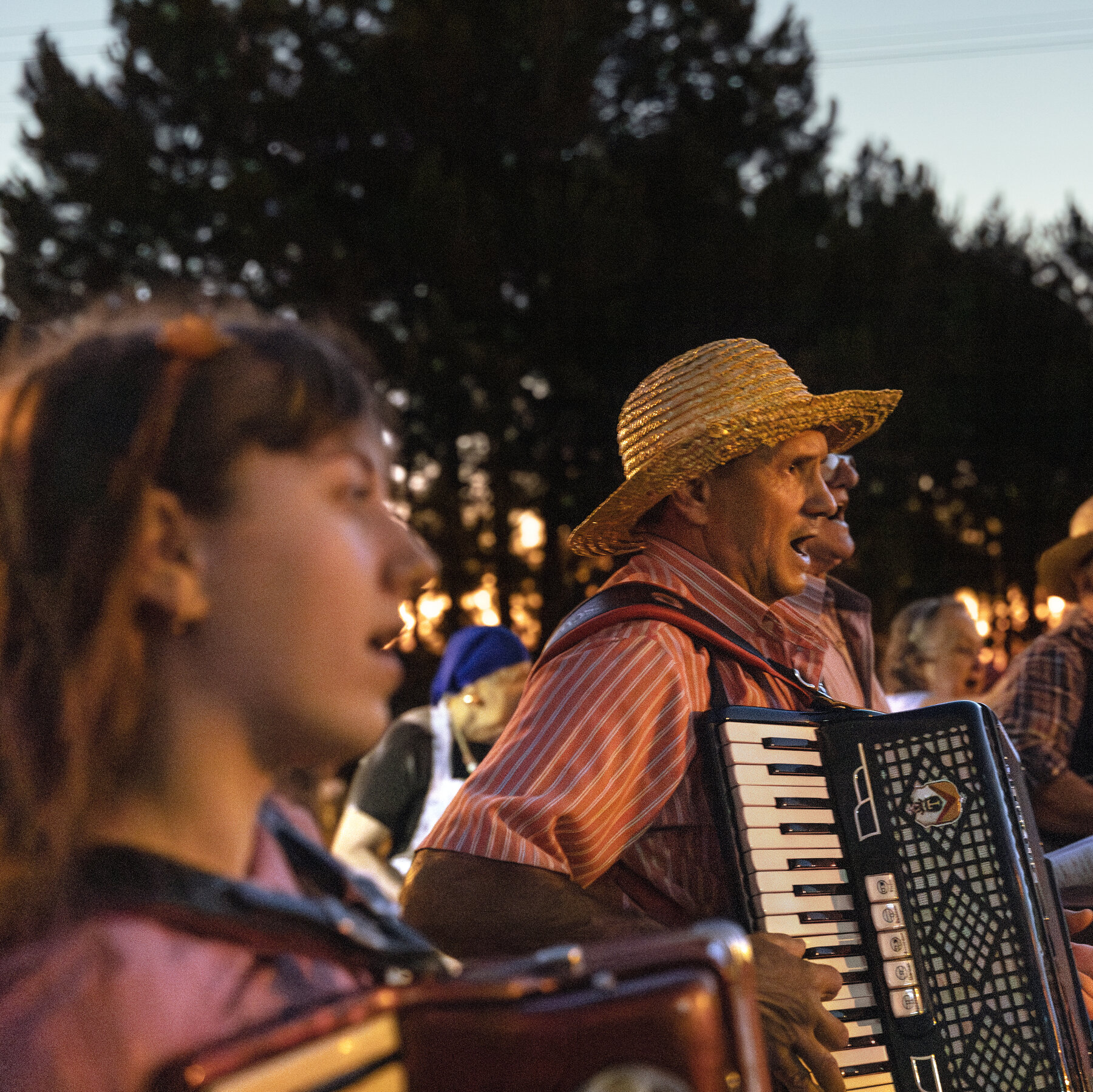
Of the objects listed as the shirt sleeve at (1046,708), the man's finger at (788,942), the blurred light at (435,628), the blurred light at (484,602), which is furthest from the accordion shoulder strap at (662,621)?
the blurred light at (484,602)

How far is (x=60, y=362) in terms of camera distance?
96 centimetres

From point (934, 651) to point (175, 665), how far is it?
5323 millimetres

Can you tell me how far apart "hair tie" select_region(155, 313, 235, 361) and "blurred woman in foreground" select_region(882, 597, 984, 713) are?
5.06 m

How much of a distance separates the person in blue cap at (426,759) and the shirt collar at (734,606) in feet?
7.31

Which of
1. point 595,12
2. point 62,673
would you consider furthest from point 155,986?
point 595,12

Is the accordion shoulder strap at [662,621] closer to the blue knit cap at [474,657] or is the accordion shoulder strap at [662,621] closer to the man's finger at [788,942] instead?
the man's finger at [788,942]

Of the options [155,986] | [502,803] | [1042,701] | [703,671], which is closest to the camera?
[155,986]

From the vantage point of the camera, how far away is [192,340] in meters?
0.96

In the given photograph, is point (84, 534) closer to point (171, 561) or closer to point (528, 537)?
point (171, 561)

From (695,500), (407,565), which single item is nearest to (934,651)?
(695,500)

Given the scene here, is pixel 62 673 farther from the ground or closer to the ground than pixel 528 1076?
farther from the ground

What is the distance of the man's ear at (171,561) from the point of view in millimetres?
904

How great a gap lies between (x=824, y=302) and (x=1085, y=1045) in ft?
49.7

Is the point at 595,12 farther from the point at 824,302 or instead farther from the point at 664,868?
the point at 664,868
